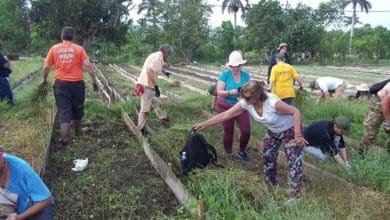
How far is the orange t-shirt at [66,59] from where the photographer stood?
22.2 ft

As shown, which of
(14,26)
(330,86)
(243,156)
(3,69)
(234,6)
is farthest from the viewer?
(234,6)

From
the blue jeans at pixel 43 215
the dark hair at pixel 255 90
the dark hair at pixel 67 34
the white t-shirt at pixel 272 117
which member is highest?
the dark hair at pixel 67 34

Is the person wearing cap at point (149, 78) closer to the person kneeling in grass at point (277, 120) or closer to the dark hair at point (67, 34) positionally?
the dark hair at point (67, 34)

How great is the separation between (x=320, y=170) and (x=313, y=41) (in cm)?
3912

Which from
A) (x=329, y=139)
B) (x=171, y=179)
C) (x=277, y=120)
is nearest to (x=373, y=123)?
(x=329, y=139)

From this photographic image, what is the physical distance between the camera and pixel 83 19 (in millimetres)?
39219

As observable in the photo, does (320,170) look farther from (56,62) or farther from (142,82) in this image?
(56,62)

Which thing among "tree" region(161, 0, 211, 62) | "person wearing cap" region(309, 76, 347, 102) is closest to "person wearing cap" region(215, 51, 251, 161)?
"person wearing cap" region(309, 76, 347, 102)

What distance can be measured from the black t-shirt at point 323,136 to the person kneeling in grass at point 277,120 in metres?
1.17

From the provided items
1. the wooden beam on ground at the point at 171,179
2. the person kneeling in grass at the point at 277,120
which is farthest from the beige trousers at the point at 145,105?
the person kneeling in grass at the point at 277,120

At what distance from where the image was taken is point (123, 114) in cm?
887

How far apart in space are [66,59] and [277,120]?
3661 mm

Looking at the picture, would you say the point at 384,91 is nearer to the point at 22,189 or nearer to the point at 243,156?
the point at 243,156

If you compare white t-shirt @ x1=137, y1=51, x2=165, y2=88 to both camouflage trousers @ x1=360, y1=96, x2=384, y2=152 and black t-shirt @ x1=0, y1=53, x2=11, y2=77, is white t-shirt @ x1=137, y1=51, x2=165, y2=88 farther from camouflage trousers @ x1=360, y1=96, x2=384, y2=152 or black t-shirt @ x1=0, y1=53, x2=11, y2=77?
black t-shirt @ x1=0, y1=53, x2=11, y2=77
